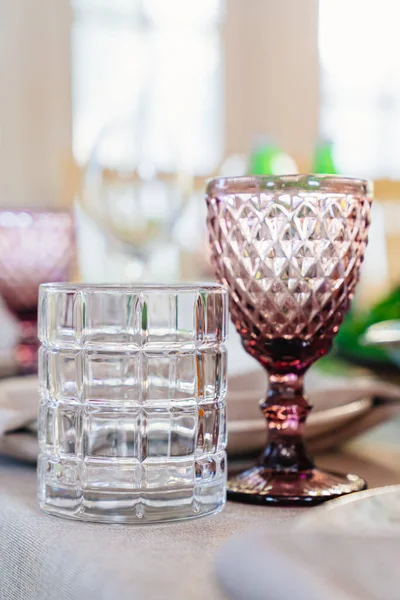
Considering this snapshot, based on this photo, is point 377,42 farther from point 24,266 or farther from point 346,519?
point 346,519

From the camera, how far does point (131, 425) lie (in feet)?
1.63

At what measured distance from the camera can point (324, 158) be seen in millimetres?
1838

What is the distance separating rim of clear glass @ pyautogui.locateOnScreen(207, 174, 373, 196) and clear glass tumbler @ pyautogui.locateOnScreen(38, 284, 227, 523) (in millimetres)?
67

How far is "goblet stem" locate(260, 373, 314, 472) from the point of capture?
567mm

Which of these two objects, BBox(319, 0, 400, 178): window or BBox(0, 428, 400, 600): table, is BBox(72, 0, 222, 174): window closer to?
BBox(319, 0, 400, 178): window

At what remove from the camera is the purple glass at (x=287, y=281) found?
0.54 m

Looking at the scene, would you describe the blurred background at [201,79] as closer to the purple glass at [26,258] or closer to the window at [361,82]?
the window at [361,82]

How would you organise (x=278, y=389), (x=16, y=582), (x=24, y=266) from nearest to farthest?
(x=16, y=582)
(x=278, y=389)
(x=24, y=266)

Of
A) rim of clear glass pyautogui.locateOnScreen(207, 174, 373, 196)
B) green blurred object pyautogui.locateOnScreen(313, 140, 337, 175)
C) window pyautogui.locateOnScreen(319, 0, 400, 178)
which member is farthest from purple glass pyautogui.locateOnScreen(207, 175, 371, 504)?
window pyautogui.locateOnScreen(319, 0, 400, 178)

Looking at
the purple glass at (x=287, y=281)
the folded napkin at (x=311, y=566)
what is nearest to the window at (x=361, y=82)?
the purple glass at (x=287, y=281)

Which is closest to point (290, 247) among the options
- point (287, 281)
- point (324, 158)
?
point (287, 281)

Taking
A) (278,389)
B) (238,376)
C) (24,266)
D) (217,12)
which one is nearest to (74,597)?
(278,389)

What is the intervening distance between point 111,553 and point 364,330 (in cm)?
62

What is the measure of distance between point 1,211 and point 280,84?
13.4 ft
